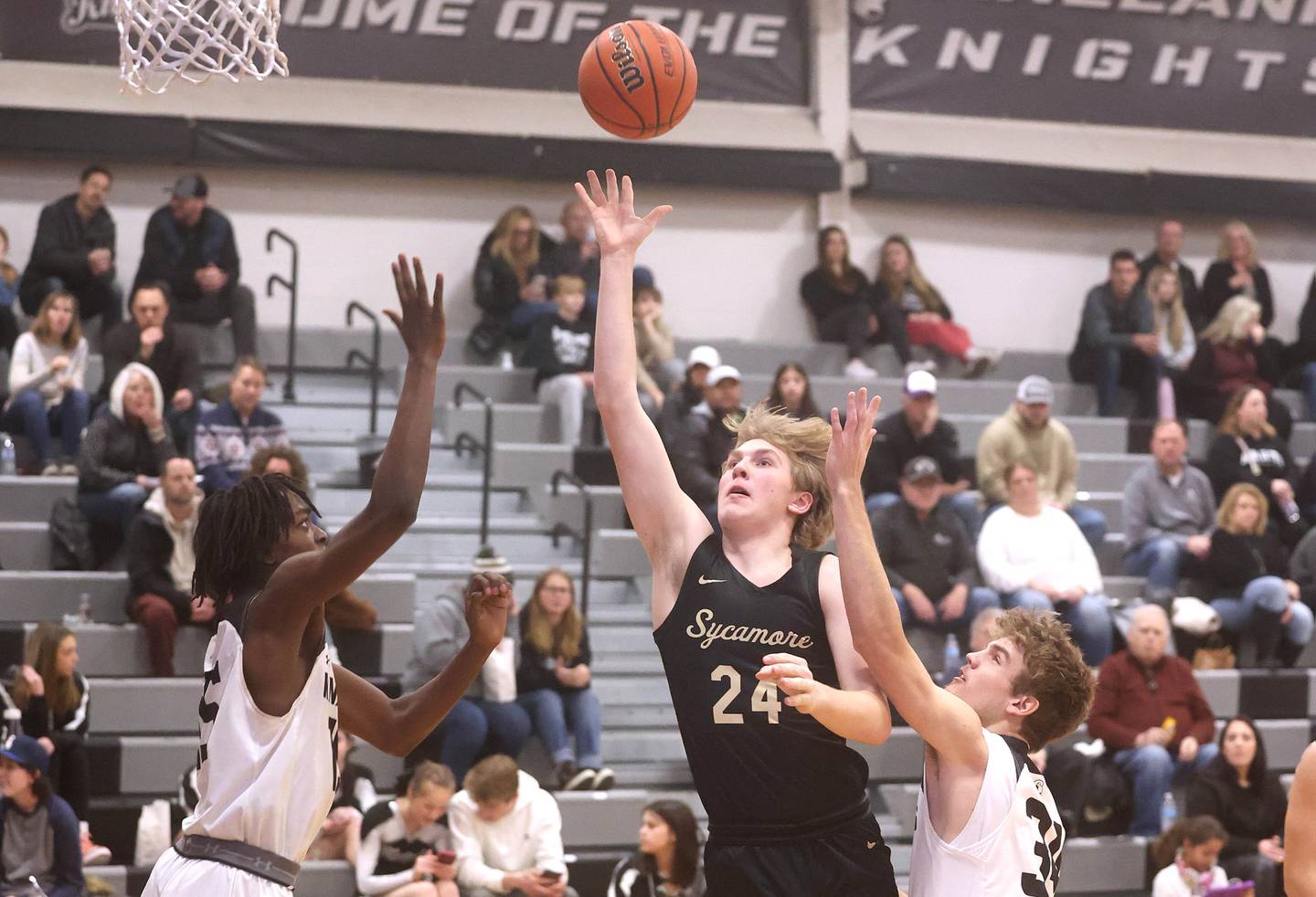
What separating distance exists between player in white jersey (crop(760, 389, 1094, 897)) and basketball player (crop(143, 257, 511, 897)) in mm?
873

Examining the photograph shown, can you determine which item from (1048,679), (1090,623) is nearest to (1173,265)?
(1090,623)

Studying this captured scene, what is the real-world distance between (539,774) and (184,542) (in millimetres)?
2245

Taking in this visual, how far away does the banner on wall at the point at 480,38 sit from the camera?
40.4 ft

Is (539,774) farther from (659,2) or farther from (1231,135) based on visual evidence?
(1231,135)

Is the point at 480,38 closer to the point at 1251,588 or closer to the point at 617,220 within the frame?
the point at 1251,588

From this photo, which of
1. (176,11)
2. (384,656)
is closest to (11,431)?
(384,656)

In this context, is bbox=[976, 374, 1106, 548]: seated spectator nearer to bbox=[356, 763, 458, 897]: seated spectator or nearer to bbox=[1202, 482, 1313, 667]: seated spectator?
bbox=[1202, 482, 1313, 667]: seated spectator

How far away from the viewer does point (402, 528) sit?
354cm

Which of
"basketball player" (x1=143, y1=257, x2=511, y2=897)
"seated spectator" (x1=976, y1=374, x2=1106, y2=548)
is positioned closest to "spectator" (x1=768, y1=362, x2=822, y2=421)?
"seated spectator" (x1=976, y1=374, x2=1106, y2=548)

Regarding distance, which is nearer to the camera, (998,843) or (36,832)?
(998,843)

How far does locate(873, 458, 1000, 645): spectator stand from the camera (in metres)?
9.94

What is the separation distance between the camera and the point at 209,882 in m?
3.71

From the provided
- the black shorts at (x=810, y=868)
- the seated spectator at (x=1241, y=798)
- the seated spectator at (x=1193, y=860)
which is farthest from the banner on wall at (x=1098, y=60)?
the black shorts at (x=810, y=868)

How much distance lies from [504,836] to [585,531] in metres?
2.29
